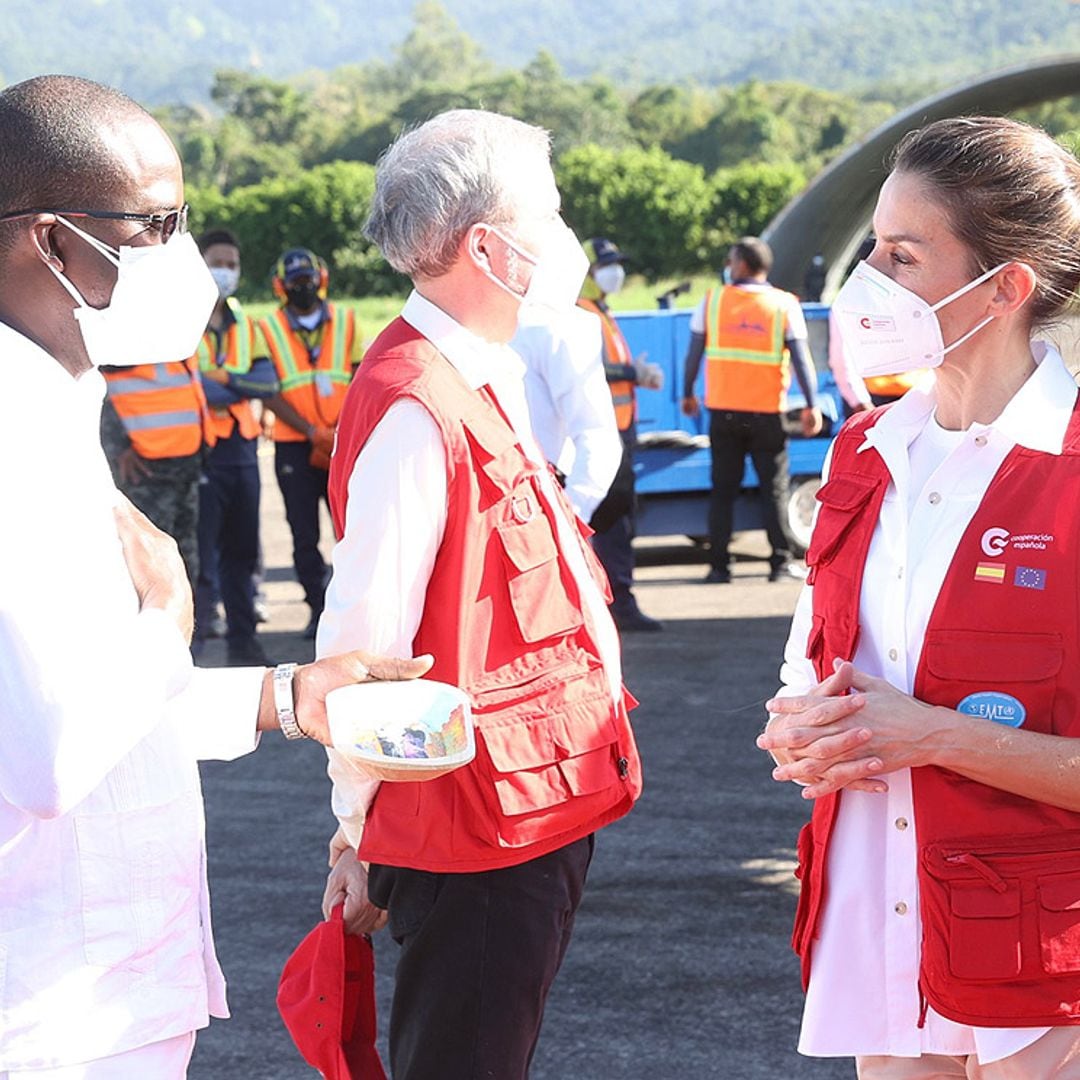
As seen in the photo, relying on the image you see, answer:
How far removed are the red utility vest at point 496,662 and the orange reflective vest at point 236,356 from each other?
5.99m

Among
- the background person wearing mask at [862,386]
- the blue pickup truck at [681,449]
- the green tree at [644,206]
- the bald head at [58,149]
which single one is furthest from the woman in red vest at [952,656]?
the green tree at [644,206]

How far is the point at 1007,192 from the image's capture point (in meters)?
2.35

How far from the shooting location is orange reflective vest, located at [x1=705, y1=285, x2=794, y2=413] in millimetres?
9883

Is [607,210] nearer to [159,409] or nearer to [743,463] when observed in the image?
[743,463]

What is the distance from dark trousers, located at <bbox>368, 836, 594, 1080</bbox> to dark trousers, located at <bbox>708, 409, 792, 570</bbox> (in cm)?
758

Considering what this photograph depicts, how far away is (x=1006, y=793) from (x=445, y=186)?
1.40 metres

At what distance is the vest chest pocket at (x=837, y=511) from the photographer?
2428 mm

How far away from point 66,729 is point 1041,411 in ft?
4.74

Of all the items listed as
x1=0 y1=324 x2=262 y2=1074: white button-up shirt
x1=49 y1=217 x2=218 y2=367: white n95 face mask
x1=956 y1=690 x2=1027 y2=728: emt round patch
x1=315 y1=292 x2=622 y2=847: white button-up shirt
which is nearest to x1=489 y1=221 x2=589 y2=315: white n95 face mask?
x1=315 y1=292 x2=622 y2=847: white button-up shirt

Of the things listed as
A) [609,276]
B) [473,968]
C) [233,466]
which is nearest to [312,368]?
[233,466]

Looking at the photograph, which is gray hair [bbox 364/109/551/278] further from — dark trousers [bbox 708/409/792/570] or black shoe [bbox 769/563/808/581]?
black shoe [bbox 769/563/808/581]

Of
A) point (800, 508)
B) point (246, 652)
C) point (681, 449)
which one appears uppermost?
point (681, 449)

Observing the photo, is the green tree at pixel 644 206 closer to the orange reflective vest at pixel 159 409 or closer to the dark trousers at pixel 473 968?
the orange reflective vest at pixel 159 409

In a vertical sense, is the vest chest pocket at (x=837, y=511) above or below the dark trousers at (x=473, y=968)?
above
